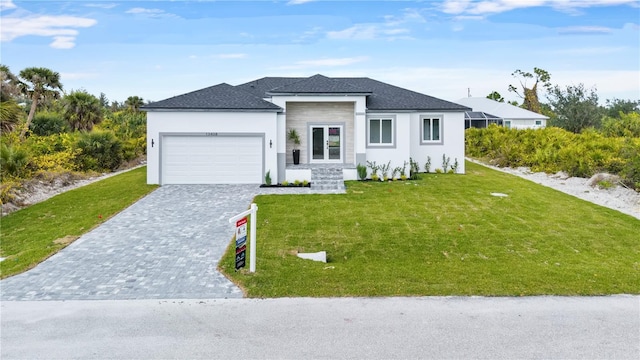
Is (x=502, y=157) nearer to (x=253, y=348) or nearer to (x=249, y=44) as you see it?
(x=249, y=44)

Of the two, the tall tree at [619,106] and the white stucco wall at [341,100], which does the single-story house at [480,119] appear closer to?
the tall tree at [619,106]

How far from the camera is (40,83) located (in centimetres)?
2678

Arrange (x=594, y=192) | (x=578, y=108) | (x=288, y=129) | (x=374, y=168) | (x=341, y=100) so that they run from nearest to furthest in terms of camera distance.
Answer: (x=594, y=192) → (x=341, y=100) → (x=374, y=168) → (x=288, y=129) → (x=578, y=108)

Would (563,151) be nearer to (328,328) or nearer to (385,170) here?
(385,170)

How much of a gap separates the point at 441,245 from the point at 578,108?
27649mm

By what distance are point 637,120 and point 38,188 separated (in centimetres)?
2855

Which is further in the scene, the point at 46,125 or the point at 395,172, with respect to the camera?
the point at 46,125

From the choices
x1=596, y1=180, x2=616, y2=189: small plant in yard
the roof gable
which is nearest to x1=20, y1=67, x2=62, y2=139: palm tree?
x1=596, y1=180, x2=616, y2=189: small plant in yard

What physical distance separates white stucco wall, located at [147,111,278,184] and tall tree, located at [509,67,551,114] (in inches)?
2235

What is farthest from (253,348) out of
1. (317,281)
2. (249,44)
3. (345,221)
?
(249,44)

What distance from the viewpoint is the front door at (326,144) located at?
23.1 metres

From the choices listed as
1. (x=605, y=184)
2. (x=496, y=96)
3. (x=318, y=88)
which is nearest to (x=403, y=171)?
(x=318, y=88)

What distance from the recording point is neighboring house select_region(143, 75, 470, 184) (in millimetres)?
19953

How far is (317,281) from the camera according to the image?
8422mm
